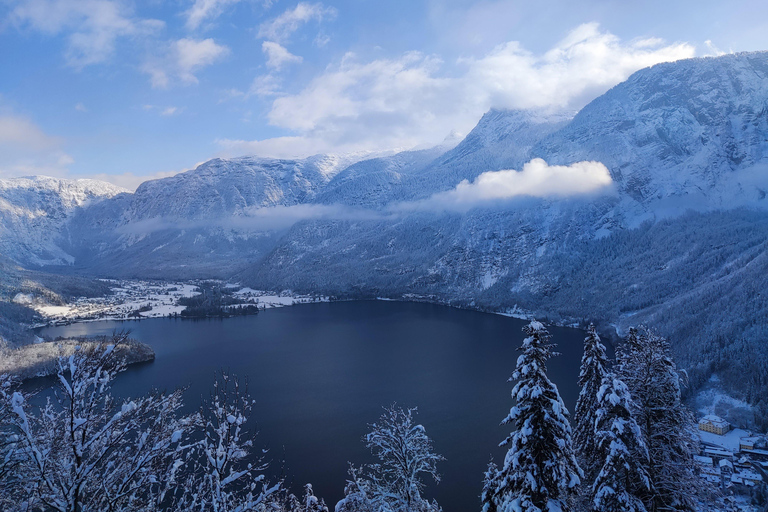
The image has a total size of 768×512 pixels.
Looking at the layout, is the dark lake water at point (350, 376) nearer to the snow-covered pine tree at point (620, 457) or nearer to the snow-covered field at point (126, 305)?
the snow-covered field at point (126, 305)

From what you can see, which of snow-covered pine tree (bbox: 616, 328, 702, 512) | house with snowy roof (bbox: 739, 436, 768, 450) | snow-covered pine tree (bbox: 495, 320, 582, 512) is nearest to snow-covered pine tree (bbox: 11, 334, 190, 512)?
snow-covered pine tree (bbox: 495, 320, 582, 512)

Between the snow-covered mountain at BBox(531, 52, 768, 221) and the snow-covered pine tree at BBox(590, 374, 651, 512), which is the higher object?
the snow-covered mountain at BBox(531, 52, 768, 221)

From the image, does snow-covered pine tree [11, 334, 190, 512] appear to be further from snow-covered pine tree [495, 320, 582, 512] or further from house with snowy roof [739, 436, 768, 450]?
house with snowy roof [739, 436, 768, 450]

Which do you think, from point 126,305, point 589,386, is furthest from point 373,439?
point 126,305

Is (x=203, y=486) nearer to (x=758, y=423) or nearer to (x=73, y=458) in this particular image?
(x=73, y=458)

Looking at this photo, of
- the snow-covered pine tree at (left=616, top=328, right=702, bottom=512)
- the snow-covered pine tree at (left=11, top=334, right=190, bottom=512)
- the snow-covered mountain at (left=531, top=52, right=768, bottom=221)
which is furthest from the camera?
the snow-covered mountain at (left=531, top=52, right=768, bottom=221)

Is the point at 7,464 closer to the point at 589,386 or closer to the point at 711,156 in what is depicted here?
the point at 589,386

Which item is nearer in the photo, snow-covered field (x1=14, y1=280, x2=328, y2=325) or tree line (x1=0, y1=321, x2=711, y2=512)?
tree line (x1=0, y1=321, x2=711, y2=512)
